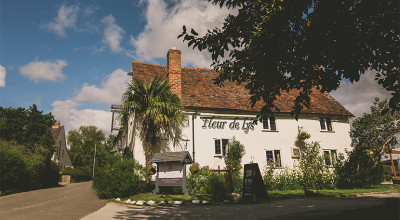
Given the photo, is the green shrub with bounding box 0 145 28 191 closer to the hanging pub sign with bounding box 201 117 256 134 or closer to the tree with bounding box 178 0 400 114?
the hanging pub sign with bounding box 201 117 256 134

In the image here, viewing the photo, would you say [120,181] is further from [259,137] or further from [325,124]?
[325,124]

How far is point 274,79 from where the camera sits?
552cm

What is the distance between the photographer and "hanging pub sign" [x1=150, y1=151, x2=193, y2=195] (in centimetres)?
1245

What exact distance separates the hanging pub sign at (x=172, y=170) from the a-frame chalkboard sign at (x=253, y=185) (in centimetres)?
321

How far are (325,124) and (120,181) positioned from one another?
16375 mm

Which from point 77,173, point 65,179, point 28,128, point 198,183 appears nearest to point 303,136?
point 198,183

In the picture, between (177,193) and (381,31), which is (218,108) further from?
(381,31)

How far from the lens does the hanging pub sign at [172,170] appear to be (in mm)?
12453

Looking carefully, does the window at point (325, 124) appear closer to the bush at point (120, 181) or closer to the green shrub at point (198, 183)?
the green shrub at point (198, 183)

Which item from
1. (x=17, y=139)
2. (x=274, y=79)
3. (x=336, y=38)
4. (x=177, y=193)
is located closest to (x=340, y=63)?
(x=336, y=38)

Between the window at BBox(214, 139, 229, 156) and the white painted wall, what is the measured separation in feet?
0.92

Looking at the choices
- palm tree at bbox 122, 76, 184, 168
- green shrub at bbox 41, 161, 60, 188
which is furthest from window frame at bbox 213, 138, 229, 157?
green shrub at bbox 41, 161, 60, 188

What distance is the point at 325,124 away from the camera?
65.4 feet

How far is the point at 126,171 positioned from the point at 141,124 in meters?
3.28
